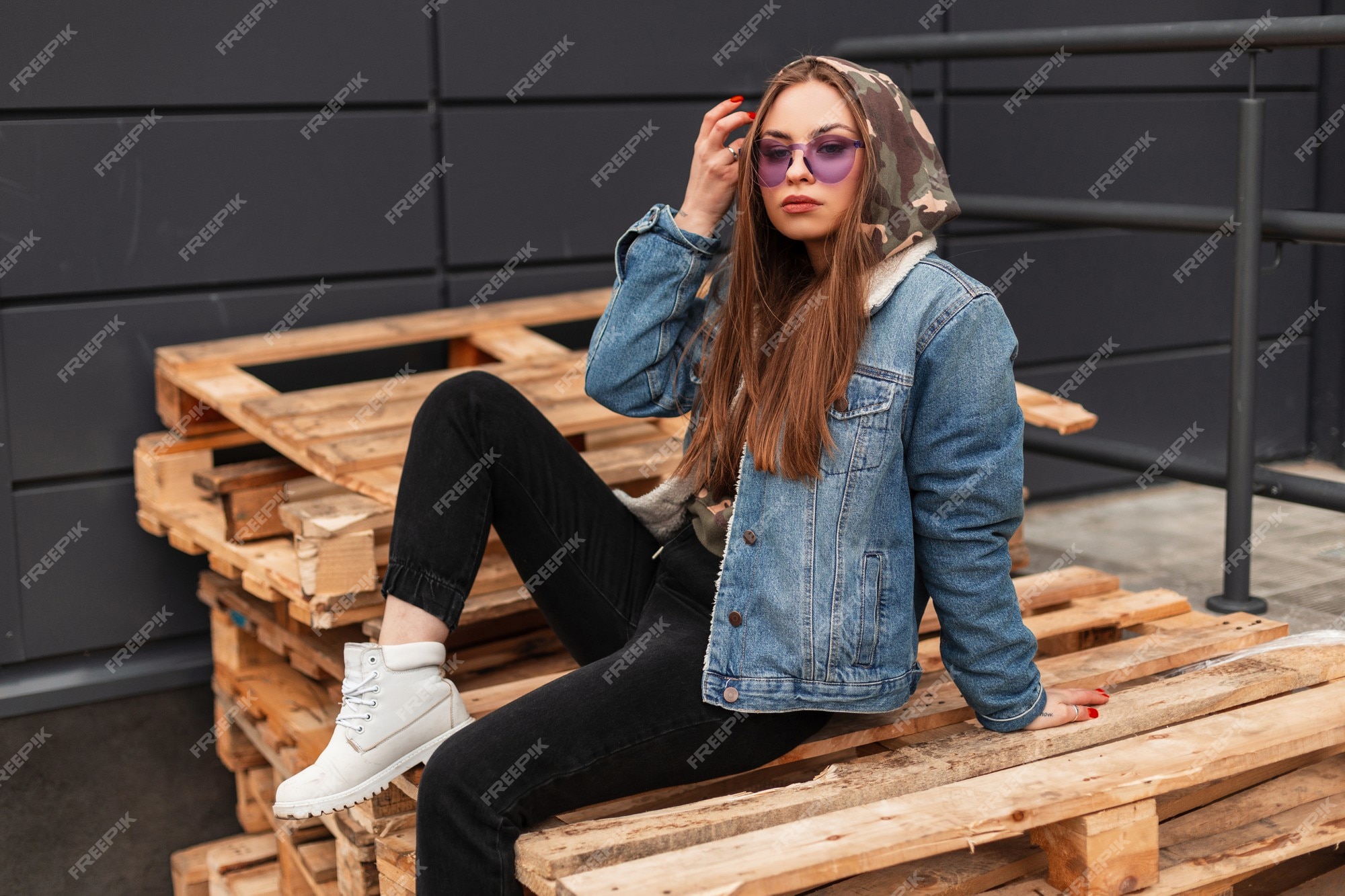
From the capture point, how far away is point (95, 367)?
3.48 metres

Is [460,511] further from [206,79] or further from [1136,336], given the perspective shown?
[1136,336]

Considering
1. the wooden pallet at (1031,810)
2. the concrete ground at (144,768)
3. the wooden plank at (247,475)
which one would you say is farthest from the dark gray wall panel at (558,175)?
the wooden pallet at (1031,810)

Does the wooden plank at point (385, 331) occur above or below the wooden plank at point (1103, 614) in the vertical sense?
above

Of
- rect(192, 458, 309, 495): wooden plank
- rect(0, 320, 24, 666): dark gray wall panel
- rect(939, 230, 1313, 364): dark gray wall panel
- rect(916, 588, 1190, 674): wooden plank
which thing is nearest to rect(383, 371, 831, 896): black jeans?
rect(916, 588, 1190, 674): wooden plank

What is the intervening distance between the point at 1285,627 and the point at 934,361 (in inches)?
51.0

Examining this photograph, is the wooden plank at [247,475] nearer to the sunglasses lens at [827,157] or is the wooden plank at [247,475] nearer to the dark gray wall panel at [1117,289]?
the sunglasses lens at [827,157]

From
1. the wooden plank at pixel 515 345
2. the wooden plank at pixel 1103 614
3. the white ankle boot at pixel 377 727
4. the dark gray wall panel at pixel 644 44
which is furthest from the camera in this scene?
the dark gray wall panel at pixel 644 44

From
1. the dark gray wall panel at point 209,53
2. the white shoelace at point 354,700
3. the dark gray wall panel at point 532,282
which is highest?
the dark gray wall panel at point 209,53

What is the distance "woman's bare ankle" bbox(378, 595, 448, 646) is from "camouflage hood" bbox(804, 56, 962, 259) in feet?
3.18

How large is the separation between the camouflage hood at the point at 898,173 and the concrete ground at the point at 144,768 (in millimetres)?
1669

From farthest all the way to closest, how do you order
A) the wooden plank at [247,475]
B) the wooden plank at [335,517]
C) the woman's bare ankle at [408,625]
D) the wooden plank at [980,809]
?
1. the wooden plank at [247,475]
2. the wooden plank at [335,517]
3. the woman's bare ankle at [408,625]
4. the wooden plank at [980,809]

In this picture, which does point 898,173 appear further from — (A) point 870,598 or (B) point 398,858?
(B) point 398,858

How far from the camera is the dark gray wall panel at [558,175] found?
12.8ft

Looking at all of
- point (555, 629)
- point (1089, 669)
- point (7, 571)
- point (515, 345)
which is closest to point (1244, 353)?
point (1089, 669)
